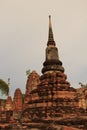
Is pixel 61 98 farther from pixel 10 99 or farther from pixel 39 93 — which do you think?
pixel 10 99

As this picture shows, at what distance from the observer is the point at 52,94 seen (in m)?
16.6

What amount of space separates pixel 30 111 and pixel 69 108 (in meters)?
2.54

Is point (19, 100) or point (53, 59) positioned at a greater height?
point (53, 59)

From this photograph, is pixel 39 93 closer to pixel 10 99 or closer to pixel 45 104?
pixel 45 104

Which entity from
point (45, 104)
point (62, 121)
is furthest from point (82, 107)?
point (62, 121)

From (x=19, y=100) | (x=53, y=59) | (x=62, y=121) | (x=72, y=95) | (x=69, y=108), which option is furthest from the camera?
(x=19, y=100)

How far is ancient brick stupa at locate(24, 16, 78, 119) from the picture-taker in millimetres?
15586

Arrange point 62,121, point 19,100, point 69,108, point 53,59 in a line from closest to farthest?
point 62,121 → point 69,108 → point 53,59 → point 19,100

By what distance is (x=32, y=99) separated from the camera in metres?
17.1

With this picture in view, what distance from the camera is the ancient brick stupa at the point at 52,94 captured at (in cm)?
1559

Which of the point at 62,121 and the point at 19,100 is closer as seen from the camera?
the point at 62,121

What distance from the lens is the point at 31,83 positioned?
3102 centimetres

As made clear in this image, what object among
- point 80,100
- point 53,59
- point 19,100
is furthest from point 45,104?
point 19,100

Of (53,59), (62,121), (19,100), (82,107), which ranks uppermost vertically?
(53,59)
